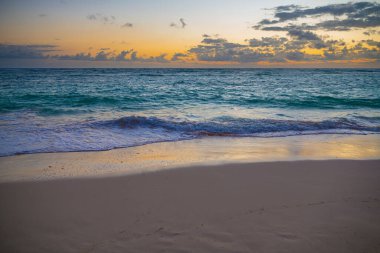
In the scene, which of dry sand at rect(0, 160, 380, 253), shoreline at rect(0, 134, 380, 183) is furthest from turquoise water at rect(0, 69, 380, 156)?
dry sand at rect(0, 160, 380, 253)

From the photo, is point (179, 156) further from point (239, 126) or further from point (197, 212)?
point (239, 126)

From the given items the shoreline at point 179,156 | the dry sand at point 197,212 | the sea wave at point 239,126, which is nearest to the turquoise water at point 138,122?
the sea wave at point 239,126

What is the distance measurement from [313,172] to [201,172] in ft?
7.14

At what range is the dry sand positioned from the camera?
3.18 meters

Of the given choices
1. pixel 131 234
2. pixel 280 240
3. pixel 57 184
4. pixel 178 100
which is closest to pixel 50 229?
pixel 131 234

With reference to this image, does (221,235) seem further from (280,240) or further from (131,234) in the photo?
(131,234)

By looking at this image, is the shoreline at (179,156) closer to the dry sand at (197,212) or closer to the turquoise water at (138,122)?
the dry sand at (197,212)

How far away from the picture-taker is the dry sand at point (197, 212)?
10.4ft

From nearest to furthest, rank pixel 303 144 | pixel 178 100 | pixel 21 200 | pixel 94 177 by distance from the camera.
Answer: pixel 21 200, pixel 94 177, pixel 303 144, pixel 178 100

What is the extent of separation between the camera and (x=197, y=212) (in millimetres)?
3826

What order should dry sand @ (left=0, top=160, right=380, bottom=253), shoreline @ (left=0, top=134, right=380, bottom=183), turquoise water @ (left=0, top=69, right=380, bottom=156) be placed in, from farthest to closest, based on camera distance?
turquoise water @ (left=0, top=69, right=380, bottom=156) < shoreline @ (left=0, top=134, right=380, bottom=183) < dry sand @ (left=0, top=160, right=380, bottom=253)

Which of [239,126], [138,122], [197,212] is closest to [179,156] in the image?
[197,212]

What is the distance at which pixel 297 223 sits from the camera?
140 inches

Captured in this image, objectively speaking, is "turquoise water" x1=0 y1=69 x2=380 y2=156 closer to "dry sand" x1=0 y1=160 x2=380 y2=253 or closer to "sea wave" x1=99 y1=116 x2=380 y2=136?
"sea wave" x1=99 y1=116 x2=380 y2=136
